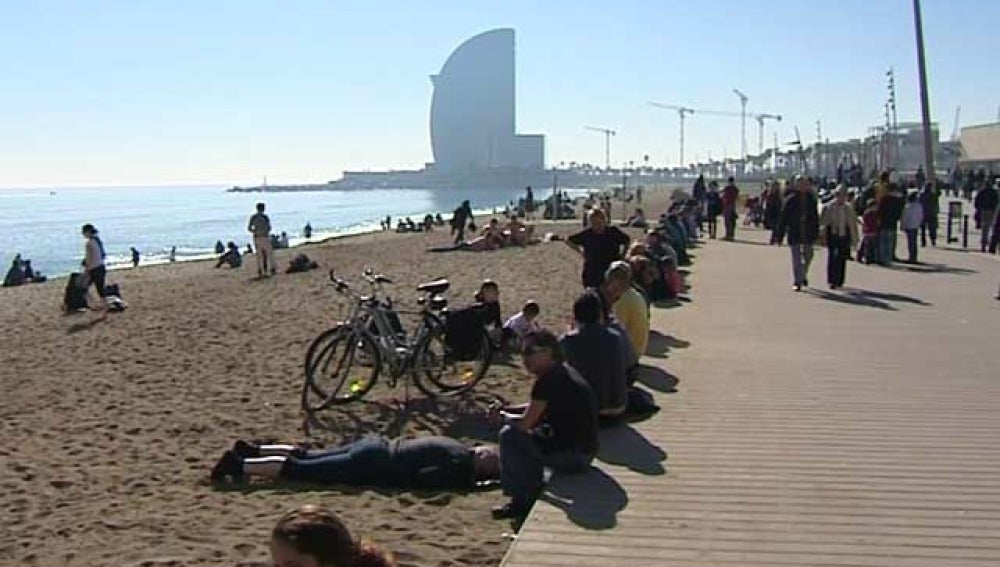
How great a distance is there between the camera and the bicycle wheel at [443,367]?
8883mm

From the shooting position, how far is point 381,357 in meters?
8.75

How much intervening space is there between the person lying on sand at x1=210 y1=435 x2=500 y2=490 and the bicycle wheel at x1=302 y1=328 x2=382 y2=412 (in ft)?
6.33

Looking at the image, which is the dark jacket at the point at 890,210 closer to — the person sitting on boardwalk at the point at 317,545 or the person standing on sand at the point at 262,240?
the person standing on sand at the point at 262,240

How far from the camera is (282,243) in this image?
46.3 m

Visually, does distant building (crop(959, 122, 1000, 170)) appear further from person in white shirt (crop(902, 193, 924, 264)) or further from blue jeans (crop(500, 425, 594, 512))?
blue jeans (crop(500, 425, 594, 512))

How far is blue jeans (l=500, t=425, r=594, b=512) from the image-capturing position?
573 centimetres

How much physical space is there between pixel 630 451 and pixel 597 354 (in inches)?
25.1

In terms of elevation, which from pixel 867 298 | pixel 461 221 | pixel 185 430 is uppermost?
pixel 461 221

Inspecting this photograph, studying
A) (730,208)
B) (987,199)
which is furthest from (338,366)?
(730,208)

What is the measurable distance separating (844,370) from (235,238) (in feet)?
218

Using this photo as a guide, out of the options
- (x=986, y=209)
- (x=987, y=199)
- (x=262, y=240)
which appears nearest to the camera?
(x=987, y=199)

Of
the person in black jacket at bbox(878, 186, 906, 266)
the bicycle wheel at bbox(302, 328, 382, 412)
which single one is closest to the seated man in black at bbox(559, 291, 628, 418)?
the bicycle wheel at bbox(302, 328, 382, 412)

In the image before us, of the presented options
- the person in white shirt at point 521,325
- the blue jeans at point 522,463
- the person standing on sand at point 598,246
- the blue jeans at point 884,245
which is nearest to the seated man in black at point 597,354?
the blue jeans at point 522,463

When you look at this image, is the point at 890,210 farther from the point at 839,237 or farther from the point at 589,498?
the point at 589,498
